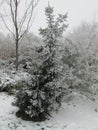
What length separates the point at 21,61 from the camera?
38.0ft

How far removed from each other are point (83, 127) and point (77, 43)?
3.50 m

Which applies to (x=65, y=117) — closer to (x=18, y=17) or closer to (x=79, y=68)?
(x=79, y=68)

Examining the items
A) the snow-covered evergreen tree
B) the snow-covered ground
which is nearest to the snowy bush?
the snow-covered ground

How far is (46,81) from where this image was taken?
7188 mm

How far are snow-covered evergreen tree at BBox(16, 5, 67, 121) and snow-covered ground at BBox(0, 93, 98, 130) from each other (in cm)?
33

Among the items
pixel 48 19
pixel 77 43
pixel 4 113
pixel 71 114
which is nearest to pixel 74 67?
pixel 77 43

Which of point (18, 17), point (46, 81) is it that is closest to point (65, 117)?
point (46, 81)

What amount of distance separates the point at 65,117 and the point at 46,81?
4.46 feet

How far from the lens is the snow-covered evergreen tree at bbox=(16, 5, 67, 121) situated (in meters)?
7.01

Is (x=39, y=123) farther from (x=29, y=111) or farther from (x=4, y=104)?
(x=4, y=104)

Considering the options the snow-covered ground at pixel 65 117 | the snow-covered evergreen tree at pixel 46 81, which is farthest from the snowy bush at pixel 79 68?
the snow-covered evergreen tree at pixel 46 81

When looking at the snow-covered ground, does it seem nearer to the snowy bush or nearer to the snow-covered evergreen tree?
the snow-covered evergreen tree

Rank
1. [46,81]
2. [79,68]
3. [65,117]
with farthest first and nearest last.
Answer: [79,68]
[65,117]
[46,81]

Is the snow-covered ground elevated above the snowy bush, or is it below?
below
